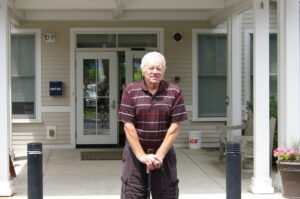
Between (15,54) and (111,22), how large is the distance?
2.09m

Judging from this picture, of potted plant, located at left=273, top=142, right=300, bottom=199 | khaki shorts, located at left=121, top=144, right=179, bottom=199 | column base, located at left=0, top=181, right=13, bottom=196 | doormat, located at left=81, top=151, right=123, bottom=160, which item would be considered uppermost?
khaki shorts, located at left=121, top=144, right=179, bottom=199

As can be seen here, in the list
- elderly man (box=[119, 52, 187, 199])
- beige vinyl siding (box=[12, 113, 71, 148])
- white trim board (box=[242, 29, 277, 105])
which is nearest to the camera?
elderly man (box=[119, 52, 187, 199])

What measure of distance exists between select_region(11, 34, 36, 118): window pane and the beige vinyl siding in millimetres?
256

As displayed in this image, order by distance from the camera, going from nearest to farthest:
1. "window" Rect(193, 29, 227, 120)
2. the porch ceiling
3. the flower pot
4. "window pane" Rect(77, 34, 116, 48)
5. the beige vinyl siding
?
the flower pot, the porch ceiling, the beige vinyl siding, "window pane" Rect(77, 34, 116, 48), "window" Rect(193, 29, 227, 120)

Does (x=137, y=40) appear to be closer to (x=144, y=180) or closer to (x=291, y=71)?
(x=291, y=71)

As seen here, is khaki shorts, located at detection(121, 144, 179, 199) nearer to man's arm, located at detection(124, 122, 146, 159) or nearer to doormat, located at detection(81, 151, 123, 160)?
man's arm, located at detection(124, 122, 146, 159)

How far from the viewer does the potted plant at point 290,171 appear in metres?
6.52

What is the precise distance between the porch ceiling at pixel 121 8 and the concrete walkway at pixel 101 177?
270cm

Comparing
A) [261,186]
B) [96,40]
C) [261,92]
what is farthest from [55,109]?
[261,186]

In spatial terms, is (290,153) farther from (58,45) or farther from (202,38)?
(58,45)

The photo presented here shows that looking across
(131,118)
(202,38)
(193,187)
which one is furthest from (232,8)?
(131,118)

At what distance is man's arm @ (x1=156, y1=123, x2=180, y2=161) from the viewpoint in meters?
4.09

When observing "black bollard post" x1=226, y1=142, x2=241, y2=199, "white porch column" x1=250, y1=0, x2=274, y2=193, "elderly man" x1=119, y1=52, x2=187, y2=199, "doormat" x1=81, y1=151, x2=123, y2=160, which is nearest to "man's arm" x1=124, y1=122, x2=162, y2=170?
"elderly man" x1=119, y1=52, x2=187, y2=199

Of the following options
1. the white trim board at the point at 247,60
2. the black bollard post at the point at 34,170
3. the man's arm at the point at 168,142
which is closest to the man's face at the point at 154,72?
the man's arm at the point at 168,142
